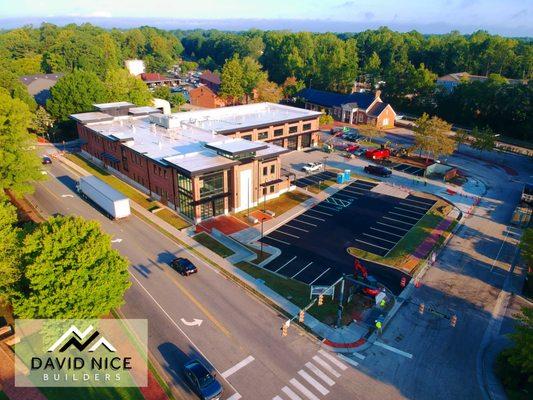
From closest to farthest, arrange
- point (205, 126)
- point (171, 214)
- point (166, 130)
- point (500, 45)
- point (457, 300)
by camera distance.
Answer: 1. point (457, 300)
2. point (171, 214)
3. point (166, 130)
4. point (205, 126)
5. point (500, 45)

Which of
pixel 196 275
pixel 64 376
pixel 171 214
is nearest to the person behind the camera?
pixel 64 376

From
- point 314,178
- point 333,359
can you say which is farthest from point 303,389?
point 314,178

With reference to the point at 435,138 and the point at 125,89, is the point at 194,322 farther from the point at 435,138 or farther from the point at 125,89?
the point at 125,89

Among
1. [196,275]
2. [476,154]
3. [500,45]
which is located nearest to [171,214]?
[196,275]

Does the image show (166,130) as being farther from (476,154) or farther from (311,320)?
(476,154)

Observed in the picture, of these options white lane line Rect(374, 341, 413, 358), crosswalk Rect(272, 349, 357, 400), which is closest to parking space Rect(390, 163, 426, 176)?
white lane line Rect(374, 341, 413, 358)

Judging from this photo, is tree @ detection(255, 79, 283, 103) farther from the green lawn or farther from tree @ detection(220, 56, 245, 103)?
the green lawn

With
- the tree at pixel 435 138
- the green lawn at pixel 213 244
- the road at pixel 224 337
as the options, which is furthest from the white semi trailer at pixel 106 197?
the tree at pixel 435 138
